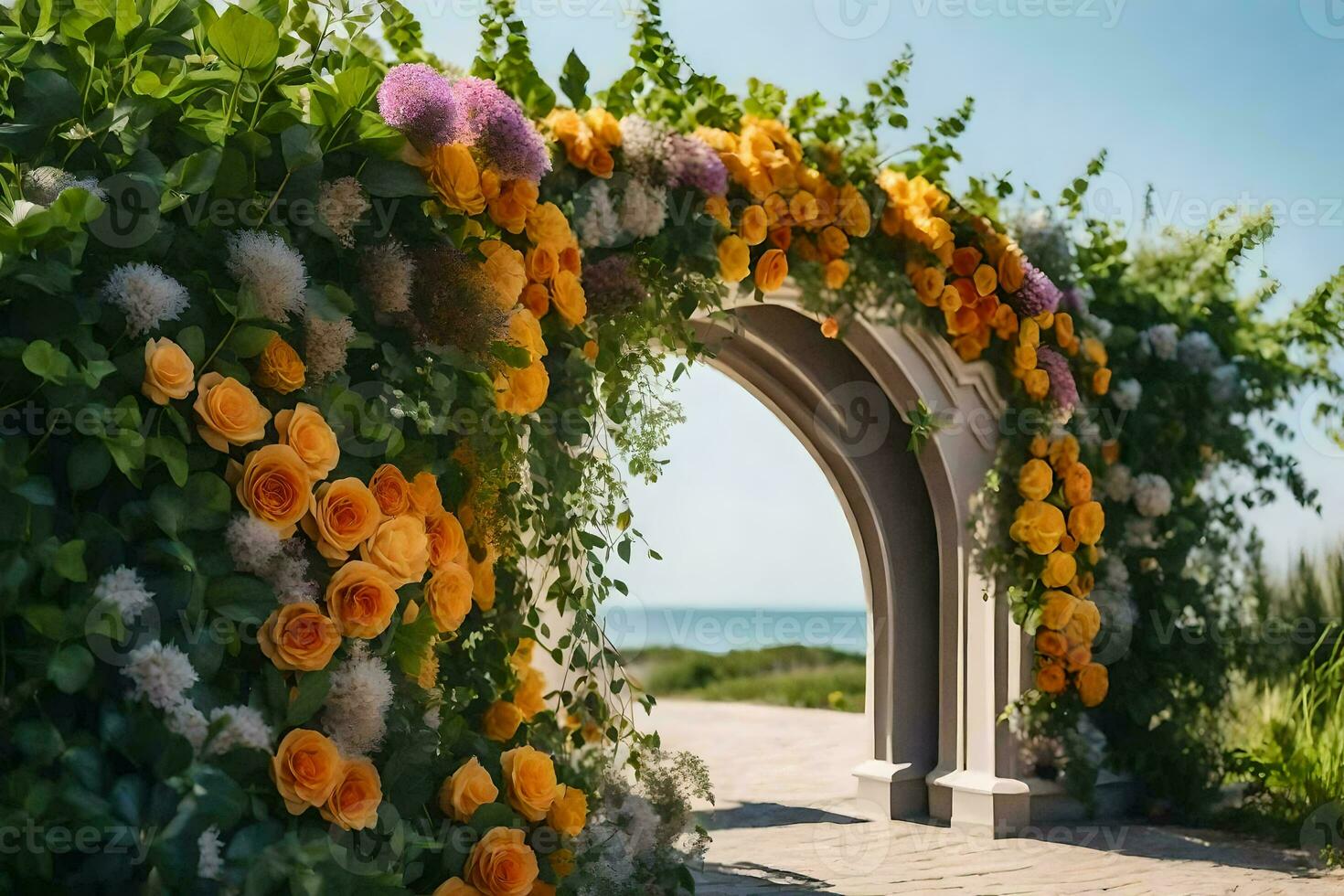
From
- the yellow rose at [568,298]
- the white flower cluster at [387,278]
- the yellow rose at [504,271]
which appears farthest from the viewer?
the yellow rose at [568,298]

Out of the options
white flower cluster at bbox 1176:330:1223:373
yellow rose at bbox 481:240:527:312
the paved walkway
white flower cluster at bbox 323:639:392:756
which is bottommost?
the paved walkway

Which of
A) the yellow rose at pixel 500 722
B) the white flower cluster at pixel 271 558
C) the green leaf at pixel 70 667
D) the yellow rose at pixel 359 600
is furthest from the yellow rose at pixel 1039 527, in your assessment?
the green leaf at pixel 70 667

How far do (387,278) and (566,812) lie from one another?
130 cm

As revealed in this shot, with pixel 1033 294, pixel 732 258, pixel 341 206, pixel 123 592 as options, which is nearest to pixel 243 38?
pixel 341 206

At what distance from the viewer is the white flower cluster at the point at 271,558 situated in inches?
86.1

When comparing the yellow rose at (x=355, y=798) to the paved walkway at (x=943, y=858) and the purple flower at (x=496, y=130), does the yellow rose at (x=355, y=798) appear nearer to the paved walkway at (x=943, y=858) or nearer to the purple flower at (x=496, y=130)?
the purple flower at (x=496, y=130)

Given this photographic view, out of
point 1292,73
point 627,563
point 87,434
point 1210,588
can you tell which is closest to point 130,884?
point 87,434

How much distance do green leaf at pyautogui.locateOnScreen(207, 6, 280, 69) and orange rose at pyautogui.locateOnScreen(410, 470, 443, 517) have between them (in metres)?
0.88

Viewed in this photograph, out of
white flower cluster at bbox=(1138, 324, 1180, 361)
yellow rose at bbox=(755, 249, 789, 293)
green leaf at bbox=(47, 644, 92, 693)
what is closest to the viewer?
green leaf at bbox=(47, 644, 92, 693)

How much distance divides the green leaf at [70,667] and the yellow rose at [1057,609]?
149 inches

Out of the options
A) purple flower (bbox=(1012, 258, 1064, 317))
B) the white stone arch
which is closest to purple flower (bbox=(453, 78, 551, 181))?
the white stone arch

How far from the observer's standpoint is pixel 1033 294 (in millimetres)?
4867

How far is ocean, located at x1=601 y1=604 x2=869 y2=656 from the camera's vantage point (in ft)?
10.7

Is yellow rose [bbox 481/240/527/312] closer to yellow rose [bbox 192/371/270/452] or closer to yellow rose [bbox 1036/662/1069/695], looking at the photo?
yellow rose [bbox 192/371/270/452]
